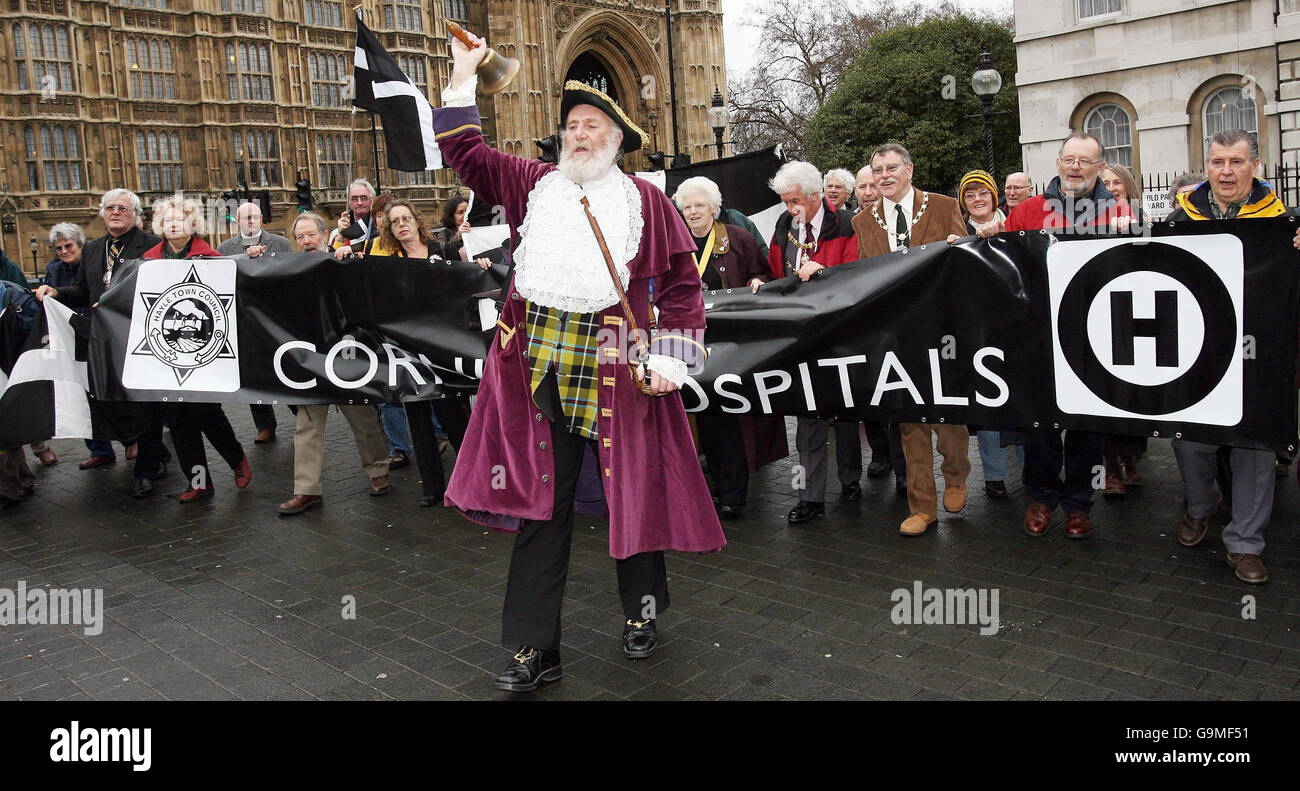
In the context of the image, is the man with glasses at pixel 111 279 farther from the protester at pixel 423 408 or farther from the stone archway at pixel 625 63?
the stone archway at pixel 625 63

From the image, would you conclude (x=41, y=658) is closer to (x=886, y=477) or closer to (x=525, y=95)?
(x=886, y=477)

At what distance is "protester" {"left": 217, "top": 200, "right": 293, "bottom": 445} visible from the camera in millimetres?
9164

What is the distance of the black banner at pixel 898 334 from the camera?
16.7 feet

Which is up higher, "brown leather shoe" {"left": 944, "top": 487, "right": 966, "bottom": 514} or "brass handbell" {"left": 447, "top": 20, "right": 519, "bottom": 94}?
"brass handbell" {"left": 447, "top": 20, "right": 519, "bottom": 94}

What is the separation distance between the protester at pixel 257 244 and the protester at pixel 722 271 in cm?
343

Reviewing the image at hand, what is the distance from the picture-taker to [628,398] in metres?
4.31

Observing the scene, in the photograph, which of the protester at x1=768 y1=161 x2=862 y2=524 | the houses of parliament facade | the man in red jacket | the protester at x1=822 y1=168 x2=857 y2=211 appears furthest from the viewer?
the houses of parliament facade

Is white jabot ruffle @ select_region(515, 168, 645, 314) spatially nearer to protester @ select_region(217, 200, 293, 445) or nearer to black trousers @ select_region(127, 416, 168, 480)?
protester @ select_region(217, 200, 293, 445)

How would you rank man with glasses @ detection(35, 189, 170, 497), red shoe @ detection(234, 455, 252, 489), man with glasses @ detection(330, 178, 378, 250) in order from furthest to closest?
1. man with glasses @ detection(330, 178, 378, 250)
2. red shoe @ detection(234, 455, 252, 489)
3. man with glasses @ detection(35, 189, 170, 497)

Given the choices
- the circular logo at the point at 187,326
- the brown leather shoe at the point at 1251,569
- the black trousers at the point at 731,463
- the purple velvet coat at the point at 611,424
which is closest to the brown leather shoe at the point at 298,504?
the circular logo at the point at 187,326

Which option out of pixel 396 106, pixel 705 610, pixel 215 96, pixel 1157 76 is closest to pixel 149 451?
pixel 396 106

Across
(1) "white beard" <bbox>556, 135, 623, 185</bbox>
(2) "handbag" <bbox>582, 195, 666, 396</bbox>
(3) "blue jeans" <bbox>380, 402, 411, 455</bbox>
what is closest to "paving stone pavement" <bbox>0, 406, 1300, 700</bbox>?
(2) "handbag" <bbox>582, 195, 666, 396</bbox>
